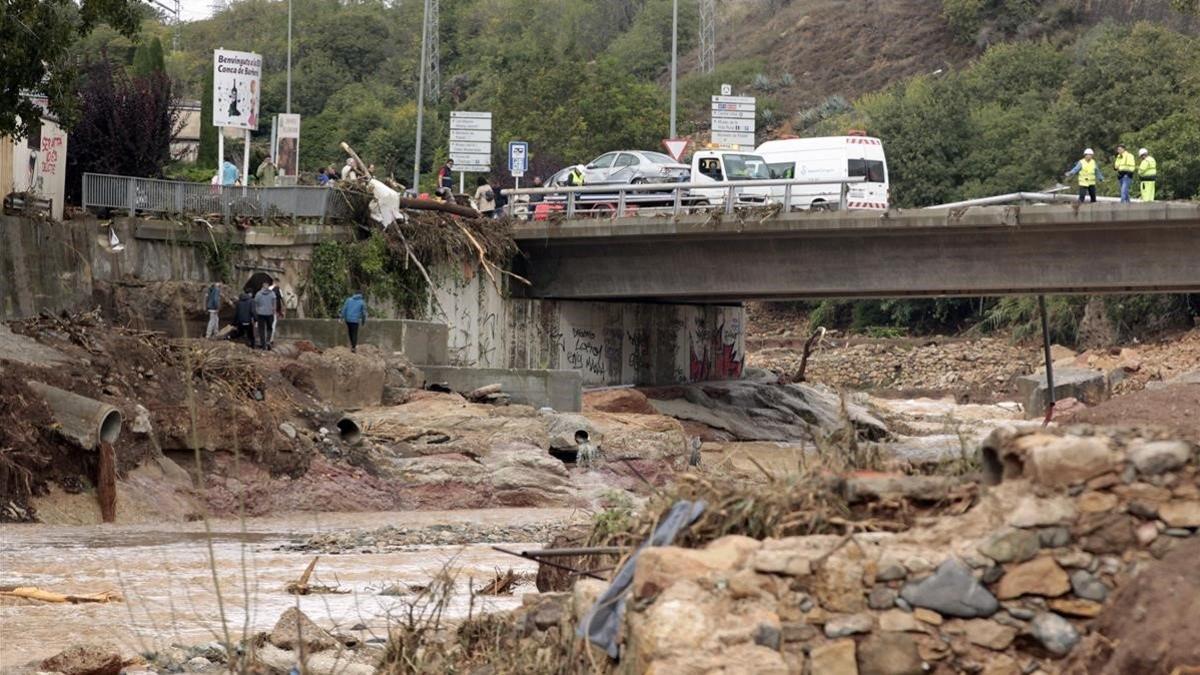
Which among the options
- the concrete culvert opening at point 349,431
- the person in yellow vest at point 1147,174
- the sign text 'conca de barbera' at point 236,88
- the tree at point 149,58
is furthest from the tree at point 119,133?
the person in yellow vest at point 1147,174

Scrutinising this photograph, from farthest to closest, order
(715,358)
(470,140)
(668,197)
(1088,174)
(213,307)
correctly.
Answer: (715,358)
(470,140)
(668,197)
(1088,174)
(213,307)

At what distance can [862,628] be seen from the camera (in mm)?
8625

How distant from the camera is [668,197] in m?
45.0

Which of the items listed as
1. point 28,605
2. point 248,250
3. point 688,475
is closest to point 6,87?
point 248,250

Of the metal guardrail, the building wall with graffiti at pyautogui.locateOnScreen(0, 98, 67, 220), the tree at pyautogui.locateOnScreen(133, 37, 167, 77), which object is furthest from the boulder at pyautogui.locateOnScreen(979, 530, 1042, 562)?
the tree at pyautogui.locateOnScreen(133, 37, 167, 77)

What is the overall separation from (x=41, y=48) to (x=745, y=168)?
22.9 m

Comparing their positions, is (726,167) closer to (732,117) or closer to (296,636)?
(732,117)

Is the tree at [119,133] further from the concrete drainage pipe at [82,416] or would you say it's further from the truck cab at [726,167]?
the concrete drainage pipe at [82,416]

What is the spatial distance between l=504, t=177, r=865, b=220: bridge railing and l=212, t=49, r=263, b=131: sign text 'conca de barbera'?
21.6 ft

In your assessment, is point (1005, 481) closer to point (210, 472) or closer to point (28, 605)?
point (28, 605)

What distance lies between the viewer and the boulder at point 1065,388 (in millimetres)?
52875

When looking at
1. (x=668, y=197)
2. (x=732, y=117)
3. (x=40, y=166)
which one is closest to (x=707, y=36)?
(x=732, y=117)

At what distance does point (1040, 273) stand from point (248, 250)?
1686cm

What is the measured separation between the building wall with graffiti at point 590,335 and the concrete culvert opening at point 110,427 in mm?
15797
